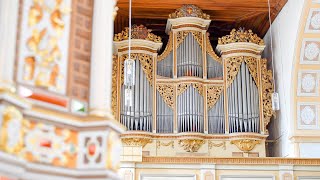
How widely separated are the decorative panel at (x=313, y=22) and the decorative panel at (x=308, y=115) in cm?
165

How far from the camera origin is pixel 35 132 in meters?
4.29

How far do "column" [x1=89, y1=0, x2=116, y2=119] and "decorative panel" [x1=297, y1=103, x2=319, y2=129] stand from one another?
833cm

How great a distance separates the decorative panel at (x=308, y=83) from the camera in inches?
496

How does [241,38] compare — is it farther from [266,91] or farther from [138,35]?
[138,35]

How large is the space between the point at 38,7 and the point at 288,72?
351 inches

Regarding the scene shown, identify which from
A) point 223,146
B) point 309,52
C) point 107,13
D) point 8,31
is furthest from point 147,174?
point 8,31

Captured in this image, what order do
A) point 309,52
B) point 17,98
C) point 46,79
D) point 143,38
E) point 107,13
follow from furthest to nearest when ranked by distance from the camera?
point 143,38, point 309,52, point 107,13, point 46,79, point 17,98

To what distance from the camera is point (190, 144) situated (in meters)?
12.6

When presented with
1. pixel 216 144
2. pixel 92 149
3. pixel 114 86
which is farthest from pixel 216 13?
pixel 92 149

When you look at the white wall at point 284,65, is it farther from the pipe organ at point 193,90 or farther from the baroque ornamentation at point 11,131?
the baroque ornamentation at point 11,131

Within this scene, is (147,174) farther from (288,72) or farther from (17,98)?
(17,98)

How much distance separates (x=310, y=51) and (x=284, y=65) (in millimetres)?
751

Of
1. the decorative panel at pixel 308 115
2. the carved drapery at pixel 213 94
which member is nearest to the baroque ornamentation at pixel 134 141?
the carved drapery at pixel 213 94

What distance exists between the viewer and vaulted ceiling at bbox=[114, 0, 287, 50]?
44.2 ft
